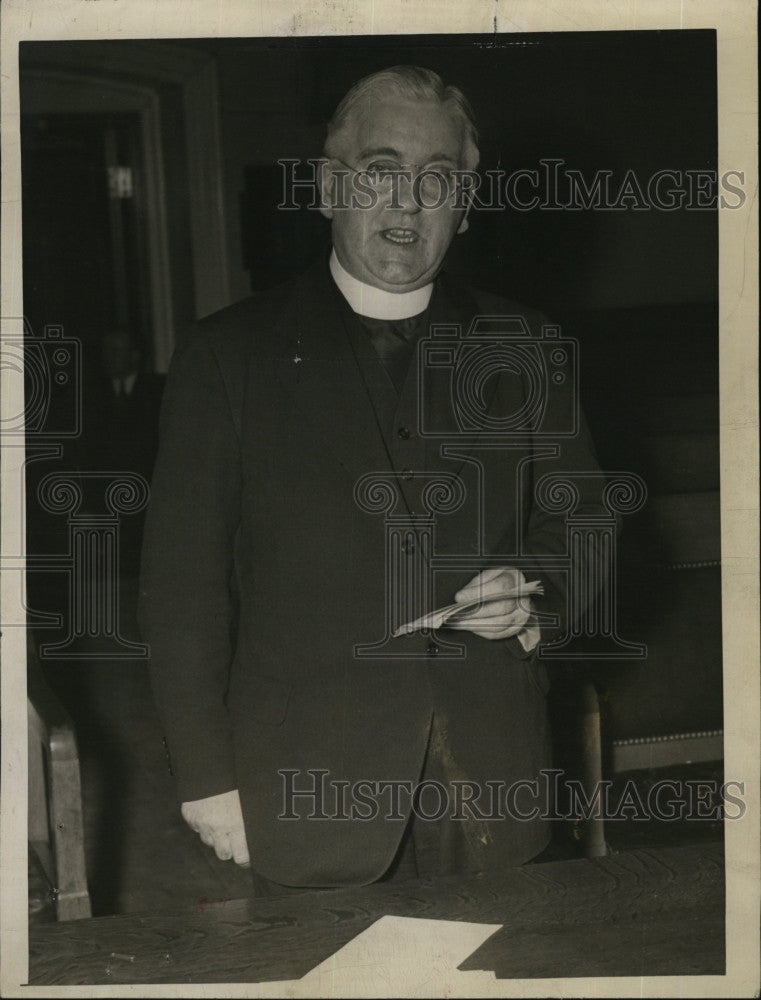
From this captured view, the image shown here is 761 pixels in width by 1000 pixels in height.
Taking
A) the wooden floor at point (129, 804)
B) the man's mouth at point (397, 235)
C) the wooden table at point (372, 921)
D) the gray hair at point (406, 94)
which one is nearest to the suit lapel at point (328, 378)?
the man's mouth at point (397, 235)

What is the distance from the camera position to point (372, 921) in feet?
6.04

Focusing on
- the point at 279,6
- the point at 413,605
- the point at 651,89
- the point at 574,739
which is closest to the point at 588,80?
the point at 651,89

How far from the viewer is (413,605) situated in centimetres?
182

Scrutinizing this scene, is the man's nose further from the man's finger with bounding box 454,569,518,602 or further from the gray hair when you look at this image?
the man's finger with bounding box 454,569,518,602

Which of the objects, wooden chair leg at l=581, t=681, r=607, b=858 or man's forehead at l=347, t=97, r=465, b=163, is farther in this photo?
wooden chair leg at l=581, t=681, r=607, b=858

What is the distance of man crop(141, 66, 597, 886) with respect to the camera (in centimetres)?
179

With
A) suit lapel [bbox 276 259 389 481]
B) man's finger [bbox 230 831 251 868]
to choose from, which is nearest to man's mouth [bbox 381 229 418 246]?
suit lapel [bbox 276 259 389 481]

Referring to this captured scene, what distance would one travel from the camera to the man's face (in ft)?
5.80

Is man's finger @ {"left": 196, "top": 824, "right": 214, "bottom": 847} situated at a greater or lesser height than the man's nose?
lesser

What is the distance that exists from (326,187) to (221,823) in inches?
42.5

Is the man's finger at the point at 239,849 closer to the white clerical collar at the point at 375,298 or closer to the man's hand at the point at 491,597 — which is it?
the man's hand at the point at 491,597

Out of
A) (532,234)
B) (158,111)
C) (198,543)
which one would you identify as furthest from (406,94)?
(198,543)

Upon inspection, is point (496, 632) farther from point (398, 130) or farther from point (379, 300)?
point (398, 130)

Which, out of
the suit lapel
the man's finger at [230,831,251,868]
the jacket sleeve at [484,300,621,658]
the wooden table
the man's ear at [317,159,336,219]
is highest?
the man's ear at [317,159,336,219]
